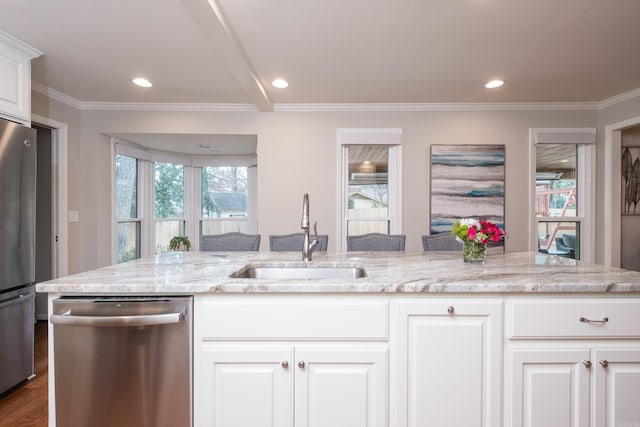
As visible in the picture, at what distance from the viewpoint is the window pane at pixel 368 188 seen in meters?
3.80

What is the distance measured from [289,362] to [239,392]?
225 millimetres

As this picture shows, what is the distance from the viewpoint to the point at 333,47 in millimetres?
2359

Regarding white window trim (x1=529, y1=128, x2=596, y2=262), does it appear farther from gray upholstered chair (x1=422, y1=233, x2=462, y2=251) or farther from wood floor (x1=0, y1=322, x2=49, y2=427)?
wood floor (x1=0, y1=322, x2=49, y2=427)

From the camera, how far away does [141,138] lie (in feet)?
13.3

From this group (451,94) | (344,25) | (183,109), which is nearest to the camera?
(344,25)

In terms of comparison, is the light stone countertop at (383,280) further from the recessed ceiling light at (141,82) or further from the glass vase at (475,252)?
the recessed ceiling light at (141,82)

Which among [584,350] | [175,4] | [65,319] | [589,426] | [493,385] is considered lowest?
[589,426]

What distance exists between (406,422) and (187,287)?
1.03 m

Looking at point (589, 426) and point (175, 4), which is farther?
point (175, 4)

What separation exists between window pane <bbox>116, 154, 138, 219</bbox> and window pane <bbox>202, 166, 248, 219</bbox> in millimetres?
1096

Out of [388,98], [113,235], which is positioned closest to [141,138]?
[113,235]

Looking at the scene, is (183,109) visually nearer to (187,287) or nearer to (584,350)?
(187,287)

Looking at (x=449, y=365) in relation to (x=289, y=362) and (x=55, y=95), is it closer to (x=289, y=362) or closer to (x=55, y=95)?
(x=289, y=362)

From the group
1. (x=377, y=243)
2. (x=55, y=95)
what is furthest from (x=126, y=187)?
(x=377, y=243)
